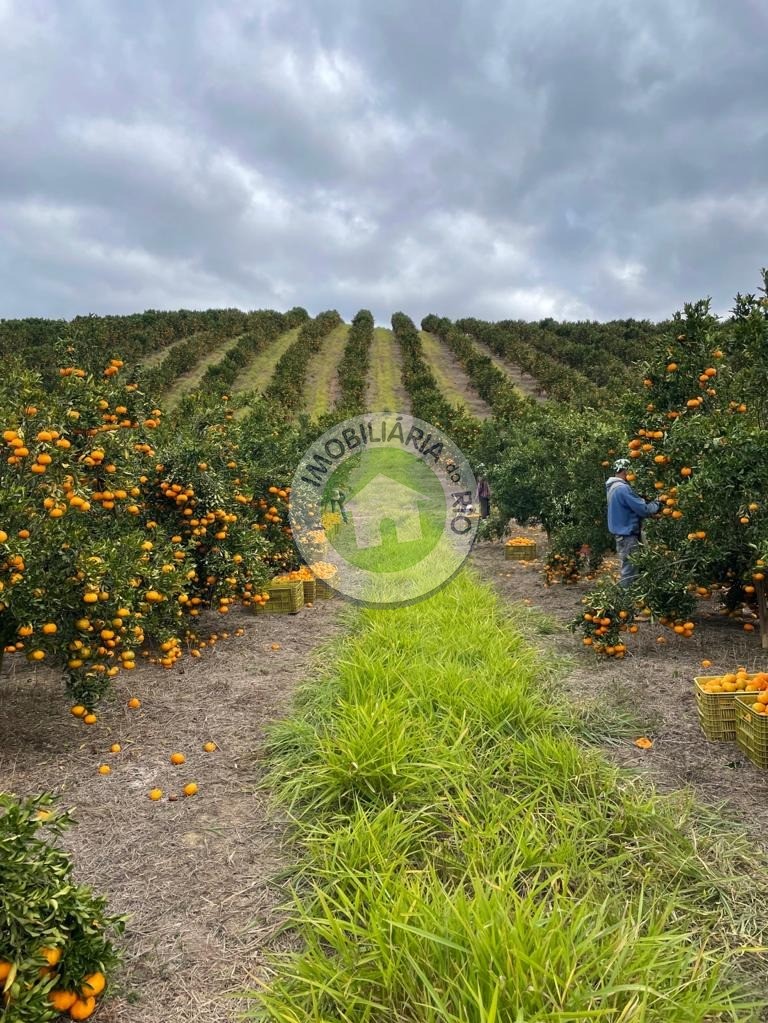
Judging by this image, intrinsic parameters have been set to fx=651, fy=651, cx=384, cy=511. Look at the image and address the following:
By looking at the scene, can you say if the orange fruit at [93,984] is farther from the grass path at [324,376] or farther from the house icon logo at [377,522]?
the grass path at [324,376]

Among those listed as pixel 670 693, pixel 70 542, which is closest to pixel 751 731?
pixel 670 693

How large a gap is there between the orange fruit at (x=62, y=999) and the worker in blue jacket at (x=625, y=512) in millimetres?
5955

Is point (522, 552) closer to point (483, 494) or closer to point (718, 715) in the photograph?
point (483, 494)

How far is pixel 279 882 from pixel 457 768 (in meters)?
1.13

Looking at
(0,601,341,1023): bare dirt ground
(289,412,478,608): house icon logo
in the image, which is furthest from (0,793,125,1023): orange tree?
(289,412,478,608): house icon logo

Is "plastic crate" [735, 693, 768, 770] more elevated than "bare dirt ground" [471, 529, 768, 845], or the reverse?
"plastic crate" [735, 693, 768, 770]

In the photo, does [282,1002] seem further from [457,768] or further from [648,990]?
[457,768]

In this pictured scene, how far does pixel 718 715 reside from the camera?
411 cm

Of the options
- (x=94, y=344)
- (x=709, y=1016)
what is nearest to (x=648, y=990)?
(x=709, y=1016)

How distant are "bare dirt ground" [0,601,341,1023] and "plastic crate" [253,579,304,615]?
61.4 inches

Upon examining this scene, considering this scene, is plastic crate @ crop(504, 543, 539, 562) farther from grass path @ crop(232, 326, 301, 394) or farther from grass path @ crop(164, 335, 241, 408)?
grass path @ crop(232, 326, 301, 394)

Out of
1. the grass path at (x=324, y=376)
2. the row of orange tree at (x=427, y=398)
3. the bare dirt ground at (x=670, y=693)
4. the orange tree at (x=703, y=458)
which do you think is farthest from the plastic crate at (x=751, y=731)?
the grass path at (x=324, y=376)

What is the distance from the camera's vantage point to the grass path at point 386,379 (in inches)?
1398

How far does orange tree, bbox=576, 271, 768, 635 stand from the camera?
16.4ft
